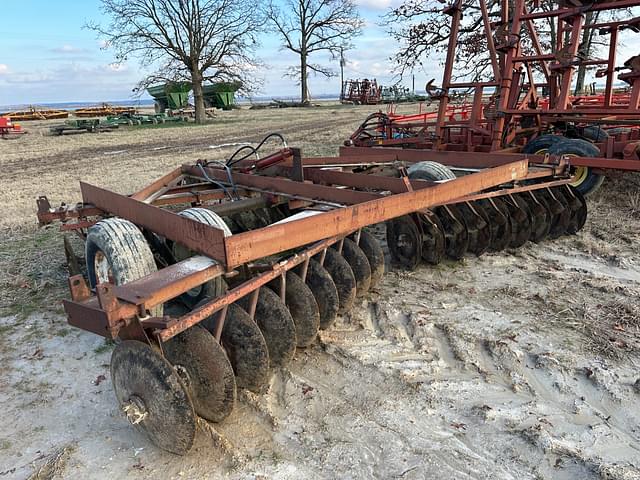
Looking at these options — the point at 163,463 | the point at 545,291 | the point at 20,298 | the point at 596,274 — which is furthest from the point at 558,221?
the point at 20,298

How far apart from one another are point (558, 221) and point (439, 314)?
218 cm

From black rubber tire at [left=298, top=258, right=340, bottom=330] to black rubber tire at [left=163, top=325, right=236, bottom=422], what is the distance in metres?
0.94

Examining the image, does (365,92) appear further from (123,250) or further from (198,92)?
(123,250)

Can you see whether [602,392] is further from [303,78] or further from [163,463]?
[303,78]

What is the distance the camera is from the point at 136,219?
122 inches

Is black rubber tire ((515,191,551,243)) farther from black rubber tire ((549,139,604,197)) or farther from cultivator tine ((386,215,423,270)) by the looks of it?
cultivator tine ((386,215,423,270))

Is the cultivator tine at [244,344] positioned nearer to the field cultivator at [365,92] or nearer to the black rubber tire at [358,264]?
the black rubber tire at [358,264]

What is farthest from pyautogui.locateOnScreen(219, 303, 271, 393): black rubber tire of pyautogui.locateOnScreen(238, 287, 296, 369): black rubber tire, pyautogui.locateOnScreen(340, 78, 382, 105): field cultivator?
pyautogui.locateOnScreen(340, 78, 382, 105): field cultivator

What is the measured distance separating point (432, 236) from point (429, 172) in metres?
0.56

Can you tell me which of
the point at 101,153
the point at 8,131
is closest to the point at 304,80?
the point at 8,131

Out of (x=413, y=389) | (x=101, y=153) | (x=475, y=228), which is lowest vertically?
(x=413, y=389)

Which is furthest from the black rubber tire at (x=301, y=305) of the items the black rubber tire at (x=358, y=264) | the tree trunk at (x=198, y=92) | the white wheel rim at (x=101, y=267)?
the tree trunk at (x=198, y=92)

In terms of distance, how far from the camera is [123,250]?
2.80 metres

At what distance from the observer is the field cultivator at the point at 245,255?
80.4 inches
